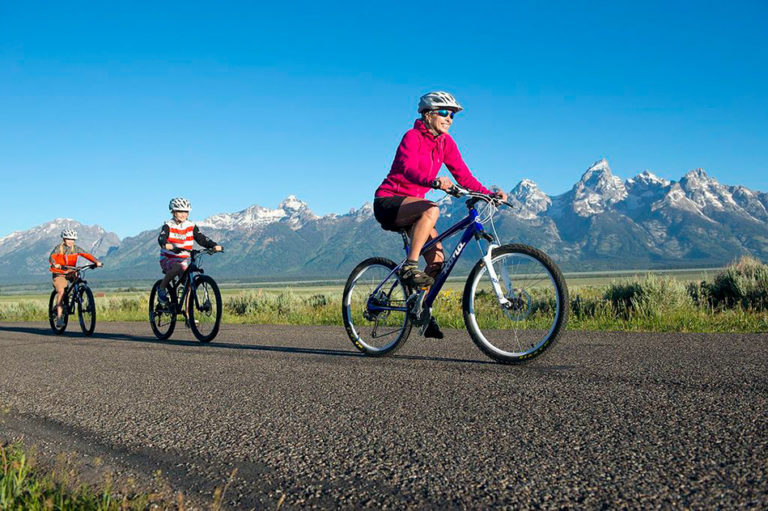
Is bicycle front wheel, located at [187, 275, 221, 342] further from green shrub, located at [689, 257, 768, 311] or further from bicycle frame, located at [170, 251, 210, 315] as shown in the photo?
green shrub, located at [689, 257, 768, 311]

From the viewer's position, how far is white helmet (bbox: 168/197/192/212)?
982 cm

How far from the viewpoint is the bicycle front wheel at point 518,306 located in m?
5.12

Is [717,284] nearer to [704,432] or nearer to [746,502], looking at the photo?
[704,432]

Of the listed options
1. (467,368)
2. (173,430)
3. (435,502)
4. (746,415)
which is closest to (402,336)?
(467,368)

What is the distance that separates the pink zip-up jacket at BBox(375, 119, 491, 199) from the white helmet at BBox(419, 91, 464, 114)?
19cm

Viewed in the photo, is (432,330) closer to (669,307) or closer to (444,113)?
(444,113)

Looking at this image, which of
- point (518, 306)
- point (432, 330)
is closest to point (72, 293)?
point (432, 330)

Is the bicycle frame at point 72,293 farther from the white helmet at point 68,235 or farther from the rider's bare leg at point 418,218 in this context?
the rider's bare leg at point 418,218

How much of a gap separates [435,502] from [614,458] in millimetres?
897

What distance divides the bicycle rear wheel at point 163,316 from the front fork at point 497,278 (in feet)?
19.8

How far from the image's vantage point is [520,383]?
14.3 feet

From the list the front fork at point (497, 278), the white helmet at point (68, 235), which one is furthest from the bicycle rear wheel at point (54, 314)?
the front fork at point (497, 278)

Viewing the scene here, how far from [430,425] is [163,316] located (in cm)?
764

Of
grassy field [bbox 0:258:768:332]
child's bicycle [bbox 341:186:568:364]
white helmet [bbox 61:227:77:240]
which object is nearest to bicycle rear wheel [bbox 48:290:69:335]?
white helmet [bbox 61:227:77:240]
